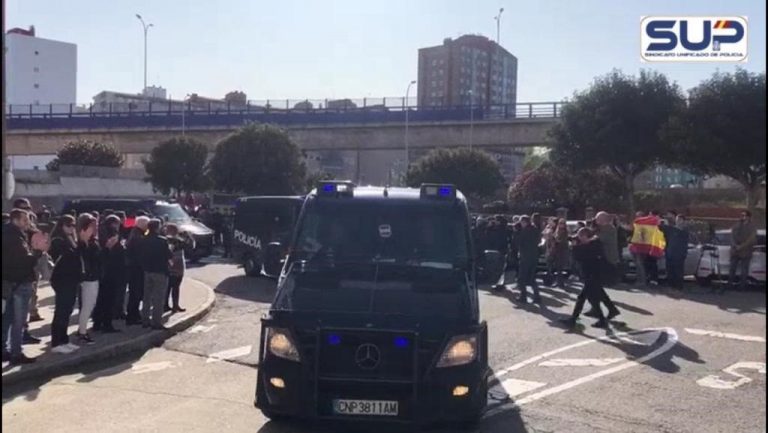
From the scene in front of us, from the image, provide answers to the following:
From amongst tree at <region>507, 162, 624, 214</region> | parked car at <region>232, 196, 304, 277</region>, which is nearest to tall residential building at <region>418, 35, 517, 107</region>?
tree at <region>507, 162, 624, 214</region>

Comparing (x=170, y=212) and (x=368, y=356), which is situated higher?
(x=170, y=212)

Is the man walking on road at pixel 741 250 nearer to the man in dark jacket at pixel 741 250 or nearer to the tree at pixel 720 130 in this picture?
the man in dark jacket at pixel 741 250

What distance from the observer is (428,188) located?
7848 millimetres

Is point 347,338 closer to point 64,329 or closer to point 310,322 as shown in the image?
point 310,322

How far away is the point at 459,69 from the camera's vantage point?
367 ft

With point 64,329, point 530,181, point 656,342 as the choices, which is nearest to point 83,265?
point 64,329

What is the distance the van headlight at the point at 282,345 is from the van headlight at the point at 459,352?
116 cm

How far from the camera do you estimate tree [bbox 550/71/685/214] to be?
124ft

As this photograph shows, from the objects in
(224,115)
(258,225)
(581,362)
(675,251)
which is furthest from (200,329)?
(224,115)

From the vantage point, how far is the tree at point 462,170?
47219mm

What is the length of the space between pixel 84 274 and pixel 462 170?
38240 mm

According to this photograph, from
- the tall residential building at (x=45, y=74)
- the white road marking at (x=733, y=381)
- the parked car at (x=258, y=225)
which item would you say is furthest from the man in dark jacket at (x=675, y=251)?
the tall residential building at (x=45, y=74)

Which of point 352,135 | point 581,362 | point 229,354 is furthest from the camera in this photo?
point 352,135

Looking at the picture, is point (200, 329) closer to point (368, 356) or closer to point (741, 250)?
point (368, 356)
